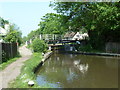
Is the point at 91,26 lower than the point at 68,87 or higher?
higher

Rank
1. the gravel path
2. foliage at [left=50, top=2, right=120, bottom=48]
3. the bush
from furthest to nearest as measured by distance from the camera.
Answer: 1. the bush
2. foliage at [left=50, top=2, right=120, bottom=48]
3. the gravel path

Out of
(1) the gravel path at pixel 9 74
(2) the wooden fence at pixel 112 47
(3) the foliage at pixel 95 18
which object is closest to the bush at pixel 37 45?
(3) the foliage at pixel 95 18

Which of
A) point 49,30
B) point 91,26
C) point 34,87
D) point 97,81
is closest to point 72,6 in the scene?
point 91,26

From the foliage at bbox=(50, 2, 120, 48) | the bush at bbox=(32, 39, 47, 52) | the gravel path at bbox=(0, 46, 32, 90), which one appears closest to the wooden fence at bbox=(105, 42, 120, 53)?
the foliage at bbox=(50, 2, 120, 48)

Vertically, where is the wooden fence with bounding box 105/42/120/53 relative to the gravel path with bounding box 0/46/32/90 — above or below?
above

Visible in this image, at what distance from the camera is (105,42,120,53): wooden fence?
1608cm

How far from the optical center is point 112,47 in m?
16.7

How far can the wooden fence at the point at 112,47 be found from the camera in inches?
633

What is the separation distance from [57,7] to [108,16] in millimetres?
7960

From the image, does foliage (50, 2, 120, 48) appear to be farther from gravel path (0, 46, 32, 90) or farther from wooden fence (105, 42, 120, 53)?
gravel path (0, 46, 32, 90)

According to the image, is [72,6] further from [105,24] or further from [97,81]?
[97,81]

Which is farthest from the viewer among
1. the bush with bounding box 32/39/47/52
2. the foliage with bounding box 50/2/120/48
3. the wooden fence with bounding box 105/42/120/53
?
the bush with bounding box 32/39/47/52

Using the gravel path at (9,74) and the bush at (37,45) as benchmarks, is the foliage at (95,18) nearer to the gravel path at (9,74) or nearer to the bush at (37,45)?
the bush at (37,45)

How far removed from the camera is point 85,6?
54.4ft
